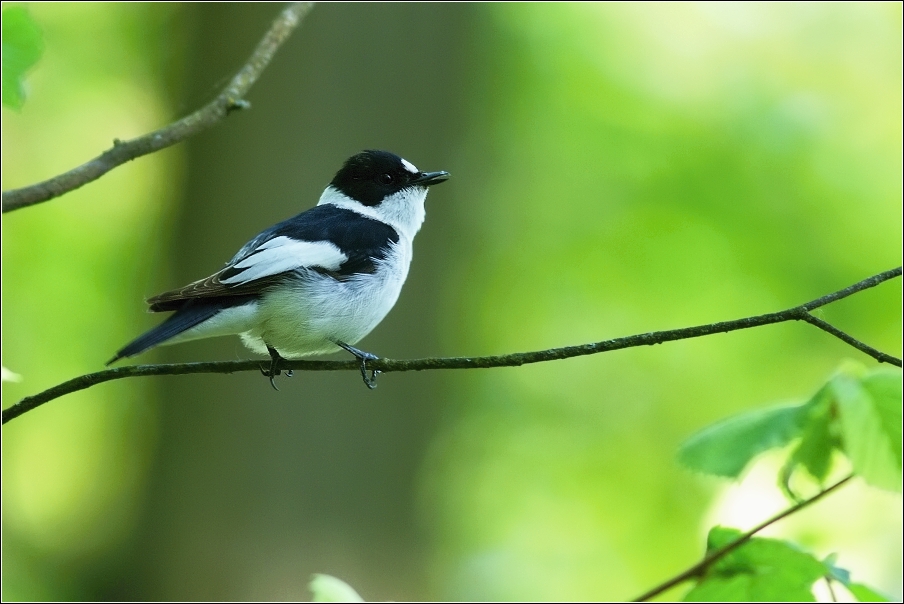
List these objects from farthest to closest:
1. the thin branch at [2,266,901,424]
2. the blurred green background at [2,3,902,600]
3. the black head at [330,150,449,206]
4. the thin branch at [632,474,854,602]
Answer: the blurred green background at [2,3,902,600], the black head at [330,150,449,206], the thin branch at [632,474,854,602], the thin branch at [2,266,901,424]

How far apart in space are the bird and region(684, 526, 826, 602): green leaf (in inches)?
45.5

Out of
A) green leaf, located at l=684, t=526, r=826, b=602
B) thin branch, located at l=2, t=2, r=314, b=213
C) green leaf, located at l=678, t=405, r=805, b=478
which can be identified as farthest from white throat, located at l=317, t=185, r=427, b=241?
green leaf, located at l=684, t=526, r=826, b=602

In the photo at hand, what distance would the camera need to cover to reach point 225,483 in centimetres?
532

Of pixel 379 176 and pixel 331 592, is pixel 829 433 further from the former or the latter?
pixel 379 176

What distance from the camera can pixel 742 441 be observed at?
1.93 meters

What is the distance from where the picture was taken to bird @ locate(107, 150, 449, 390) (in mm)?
2641

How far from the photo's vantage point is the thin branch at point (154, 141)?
1.75 m

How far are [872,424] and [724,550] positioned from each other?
0.42 m

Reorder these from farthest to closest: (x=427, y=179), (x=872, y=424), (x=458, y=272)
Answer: (x=458, y=272) → (x=427, y=179) → (x=872, y=424)

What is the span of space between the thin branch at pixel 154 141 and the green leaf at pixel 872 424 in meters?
1.58

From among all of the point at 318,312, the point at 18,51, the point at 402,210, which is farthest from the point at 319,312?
the point at 18,51

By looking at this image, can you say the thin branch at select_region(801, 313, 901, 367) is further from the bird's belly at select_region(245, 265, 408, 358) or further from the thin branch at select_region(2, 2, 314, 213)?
the bird's belly at select_region(245, 265, 408, 358)

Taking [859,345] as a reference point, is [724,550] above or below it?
below

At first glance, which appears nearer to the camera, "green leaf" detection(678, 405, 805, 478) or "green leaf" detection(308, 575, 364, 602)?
"green leaf" detection(308, 575, 364, 602)
